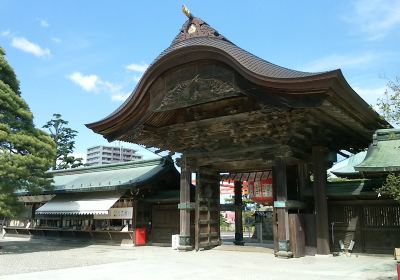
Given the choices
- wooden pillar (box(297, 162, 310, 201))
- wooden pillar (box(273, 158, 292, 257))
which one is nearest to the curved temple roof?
wooden pillar (box(297, 162, 310, 201))

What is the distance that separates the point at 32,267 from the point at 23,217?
1660 cm

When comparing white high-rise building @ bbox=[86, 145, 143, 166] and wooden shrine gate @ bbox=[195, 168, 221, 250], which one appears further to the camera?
white high-rise building @ bbox=[86, 145, 143, 166]

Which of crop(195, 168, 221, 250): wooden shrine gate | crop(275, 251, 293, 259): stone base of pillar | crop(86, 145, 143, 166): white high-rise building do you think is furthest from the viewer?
crop(86, 145, 143, 166): white high-rise building

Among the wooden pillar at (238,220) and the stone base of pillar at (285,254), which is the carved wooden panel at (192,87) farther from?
the wooden pillar at (238,220)

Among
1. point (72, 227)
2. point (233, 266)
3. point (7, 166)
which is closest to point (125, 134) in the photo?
point (7, 166)

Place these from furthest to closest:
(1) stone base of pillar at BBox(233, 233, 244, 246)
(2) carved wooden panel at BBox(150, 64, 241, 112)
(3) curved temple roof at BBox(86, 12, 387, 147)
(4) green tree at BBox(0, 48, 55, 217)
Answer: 1. (1) stone base of pillar at BBox(233, 233, 244, 246)
2. (4) green tree at BBox(0, 48, 55, 217)
3. (2) carved wooden panel at BBox(150, 64, 241, 112)
4. (3) curved temple roof at BBox(86, 12, 387, 147)

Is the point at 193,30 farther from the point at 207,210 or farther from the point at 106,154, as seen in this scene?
the point at 106,154

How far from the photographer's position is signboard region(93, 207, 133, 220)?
2191 cm

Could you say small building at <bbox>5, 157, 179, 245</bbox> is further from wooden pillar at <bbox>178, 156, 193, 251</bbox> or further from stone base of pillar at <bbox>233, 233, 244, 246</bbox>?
stone base of pillar at <bbox>233, 233, 244, 246</bbox>

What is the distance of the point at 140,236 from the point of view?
2162 cm

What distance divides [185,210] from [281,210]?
15.7 feet

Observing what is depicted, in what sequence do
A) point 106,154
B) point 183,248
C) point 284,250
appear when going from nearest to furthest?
point 284,250 < point 183,248 < point 106,154

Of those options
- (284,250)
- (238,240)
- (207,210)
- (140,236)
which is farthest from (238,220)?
(284,250)

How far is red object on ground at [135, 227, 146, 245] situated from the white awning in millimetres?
2009
